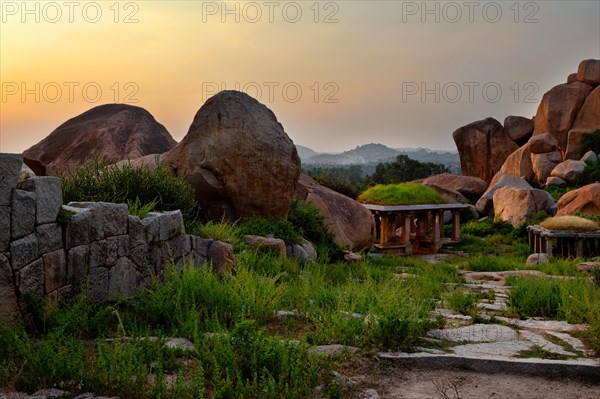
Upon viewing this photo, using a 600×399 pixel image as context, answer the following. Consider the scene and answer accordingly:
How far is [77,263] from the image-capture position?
6152 mm

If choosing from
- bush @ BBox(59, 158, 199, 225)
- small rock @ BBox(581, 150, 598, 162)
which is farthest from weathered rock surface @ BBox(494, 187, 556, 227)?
bush @ BBox(59, 158, 199, 225)

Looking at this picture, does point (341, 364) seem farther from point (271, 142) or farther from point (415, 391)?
point (271, 142)

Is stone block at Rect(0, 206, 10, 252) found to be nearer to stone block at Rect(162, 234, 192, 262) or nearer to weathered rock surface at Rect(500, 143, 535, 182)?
stone block at Rect(162, 234, 192, 262)

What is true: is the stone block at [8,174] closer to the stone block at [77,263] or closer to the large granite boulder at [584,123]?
the stone block at [77,263]

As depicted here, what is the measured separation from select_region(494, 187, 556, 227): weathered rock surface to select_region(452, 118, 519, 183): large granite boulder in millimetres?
11334

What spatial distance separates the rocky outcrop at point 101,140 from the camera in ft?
52.5

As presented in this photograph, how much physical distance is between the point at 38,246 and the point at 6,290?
0.51 meters

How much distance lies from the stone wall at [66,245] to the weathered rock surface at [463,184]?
88.0ft

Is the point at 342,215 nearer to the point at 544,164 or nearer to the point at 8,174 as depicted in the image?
the point at 8,174

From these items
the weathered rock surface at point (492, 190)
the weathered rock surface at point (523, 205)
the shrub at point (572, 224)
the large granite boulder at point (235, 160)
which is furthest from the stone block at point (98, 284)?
the weathered rock surface at point (492, 190)

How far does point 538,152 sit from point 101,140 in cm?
2566

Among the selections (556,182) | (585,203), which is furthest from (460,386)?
(556,182)

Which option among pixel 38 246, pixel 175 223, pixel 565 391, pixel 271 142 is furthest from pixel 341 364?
pixel 271 142

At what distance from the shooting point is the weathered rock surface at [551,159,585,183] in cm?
2959
